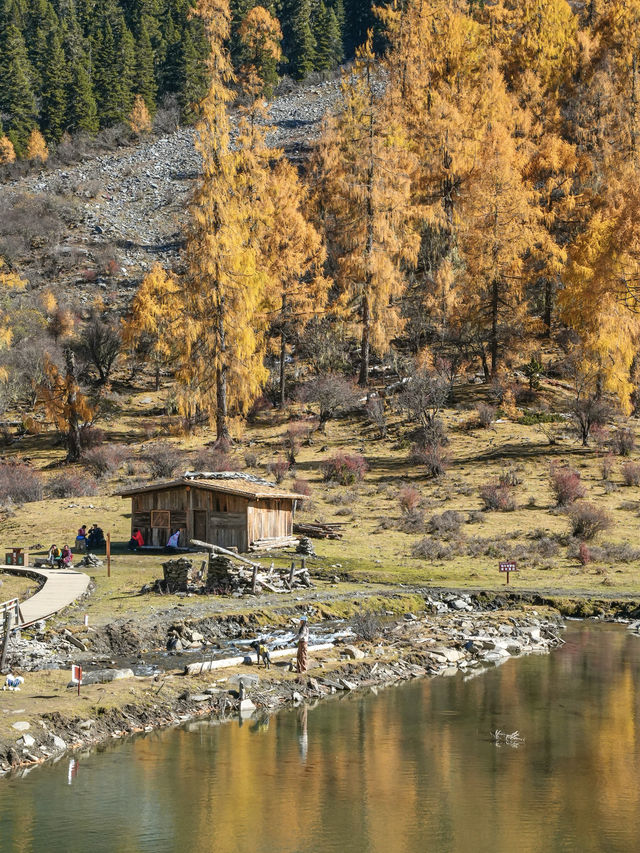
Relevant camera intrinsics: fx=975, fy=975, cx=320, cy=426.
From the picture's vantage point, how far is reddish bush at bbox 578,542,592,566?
39469 mm

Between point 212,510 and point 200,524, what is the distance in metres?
0.88

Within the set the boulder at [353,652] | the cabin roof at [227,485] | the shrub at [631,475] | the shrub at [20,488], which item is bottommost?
the shrub at [20,488]

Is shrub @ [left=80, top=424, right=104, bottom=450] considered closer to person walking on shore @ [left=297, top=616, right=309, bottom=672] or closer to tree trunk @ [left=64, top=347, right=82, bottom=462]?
tree trunk @ [left=64, top=347, right=82, bottom=462]

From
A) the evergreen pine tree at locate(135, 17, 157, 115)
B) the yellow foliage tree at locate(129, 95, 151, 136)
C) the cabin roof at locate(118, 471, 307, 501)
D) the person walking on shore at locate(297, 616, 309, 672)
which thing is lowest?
the cabin roof at locate(118, 471, 307, 501)

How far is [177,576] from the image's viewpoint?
33.2 meters

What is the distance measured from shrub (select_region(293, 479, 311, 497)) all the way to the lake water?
25.8 metres

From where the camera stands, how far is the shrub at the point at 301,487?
49216 mm

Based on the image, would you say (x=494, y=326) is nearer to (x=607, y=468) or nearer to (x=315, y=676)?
(x=607, y=468)

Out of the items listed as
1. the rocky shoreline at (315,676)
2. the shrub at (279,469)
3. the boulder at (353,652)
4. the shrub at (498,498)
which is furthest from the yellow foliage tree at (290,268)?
the boulder at (353,652)

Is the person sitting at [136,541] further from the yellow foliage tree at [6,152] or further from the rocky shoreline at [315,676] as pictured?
the yellow foliage tree at [6,152]

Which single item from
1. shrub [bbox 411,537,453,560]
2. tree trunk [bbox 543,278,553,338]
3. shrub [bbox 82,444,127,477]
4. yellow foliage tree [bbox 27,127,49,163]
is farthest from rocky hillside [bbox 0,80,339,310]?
shrub [bbox 411,537,453,560]

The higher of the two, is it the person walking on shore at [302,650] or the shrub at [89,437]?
the person walking on shore at [302,650]

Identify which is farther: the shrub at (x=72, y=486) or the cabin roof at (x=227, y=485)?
the shrub at (x=72, y=486)

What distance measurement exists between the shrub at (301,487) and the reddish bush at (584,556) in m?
14.5
